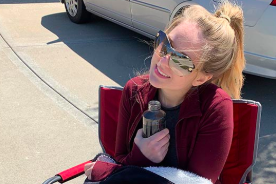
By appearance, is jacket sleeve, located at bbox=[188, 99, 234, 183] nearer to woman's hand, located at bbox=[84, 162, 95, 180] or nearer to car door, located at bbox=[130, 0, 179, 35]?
woman's hand, located at bbox=[84, 162, 95, 180]

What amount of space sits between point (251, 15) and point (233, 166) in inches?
87.2

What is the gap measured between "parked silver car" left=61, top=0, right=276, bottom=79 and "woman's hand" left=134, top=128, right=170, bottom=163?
2253 millimetres

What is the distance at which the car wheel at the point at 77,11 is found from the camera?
655 cm

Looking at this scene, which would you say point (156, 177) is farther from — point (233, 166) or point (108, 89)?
point (108, 89)

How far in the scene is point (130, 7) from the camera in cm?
532

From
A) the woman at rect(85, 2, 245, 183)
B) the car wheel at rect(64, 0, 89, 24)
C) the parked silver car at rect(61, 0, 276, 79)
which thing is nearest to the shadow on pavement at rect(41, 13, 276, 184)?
the car wheel at rect(64, 0, 89, 24)

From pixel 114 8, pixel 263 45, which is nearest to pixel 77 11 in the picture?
pixel 114 8

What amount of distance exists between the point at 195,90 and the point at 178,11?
2.88 meters

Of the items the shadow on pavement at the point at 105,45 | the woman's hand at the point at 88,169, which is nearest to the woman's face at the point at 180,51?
the woman's hand at the point at 88,169

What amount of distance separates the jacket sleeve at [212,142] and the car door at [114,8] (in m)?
3.90

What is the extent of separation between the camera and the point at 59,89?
4.36 metres

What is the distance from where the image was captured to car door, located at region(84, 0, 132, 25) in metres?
5.43

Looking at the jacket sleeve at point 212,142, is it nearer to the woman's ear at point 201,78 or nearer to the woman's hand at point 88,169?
the woman's ear at point 201,78

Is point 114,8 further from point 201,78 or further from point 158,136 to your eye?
point 158,136
